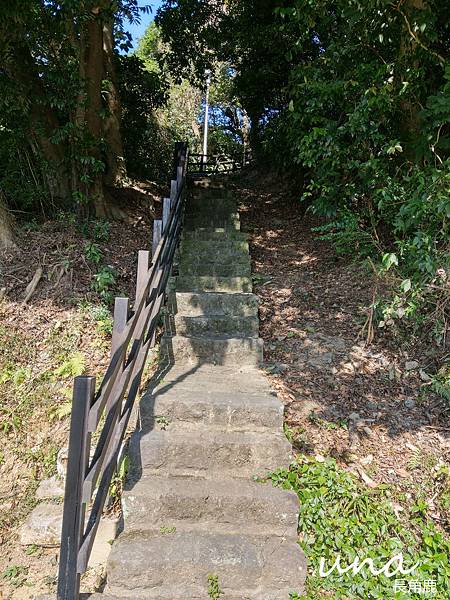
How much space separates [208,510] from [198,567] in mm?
332

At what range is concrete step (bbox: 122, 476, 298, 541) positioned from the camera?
8.36ft

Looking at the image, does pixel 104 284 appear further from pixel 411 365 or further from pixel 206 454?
pixel 411 365

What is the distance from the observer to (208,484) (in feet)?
8.95

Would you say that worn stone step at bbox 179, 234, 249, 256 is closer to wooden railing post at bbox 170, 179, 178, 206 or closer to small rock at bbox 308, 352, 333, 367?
wooden railing post at bbox 170, 179, 178, 206

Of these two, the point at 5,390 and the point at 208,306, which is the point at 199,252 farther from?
the point at 5,390

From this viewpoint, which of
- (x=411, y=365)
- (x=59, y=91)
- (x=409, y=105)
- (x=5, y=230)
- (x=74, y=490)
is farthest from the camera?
(x=59, y=91)

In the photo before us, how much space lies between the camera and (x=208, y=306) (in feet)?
14.7

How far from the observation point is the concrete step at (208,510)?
2549mm

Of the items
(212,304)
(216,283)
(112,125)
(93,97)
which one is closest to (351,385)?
(212,304)

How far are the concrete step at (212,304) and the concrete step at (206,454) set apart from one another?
5.63ft

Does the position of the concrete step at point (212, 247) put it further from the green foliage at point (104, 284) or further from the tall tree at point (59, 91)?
the tall tree at point (59, 91)

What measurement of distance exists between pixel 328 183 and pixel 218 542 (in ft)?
12.4

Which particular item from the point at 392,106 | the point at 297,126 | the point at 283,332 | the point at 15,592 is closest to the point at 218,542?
the point at 15,592

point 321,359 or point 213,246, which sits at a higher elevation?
point 213,246
